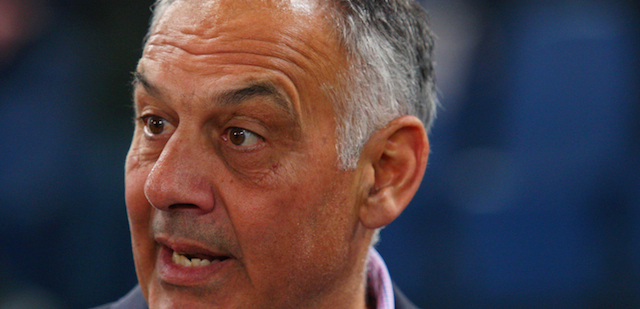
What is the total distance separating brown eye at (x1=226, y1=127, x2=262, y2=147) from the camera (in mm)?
1622

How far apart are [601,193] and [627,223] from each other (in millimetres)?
273

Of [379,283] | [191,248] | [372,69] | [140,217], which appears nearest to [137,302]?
[140,217]

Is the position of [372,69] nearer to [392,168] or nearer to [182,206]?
[392,168]

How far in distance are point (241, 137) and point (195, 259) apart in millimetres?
379

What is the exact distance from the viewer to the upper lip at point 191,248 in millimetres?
1604

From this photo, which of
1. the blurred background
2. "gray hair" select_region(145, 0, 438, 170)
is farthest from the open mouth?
the blurred background

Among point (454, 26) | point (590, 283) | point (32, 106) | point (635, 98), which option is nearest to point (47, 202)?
point (32, 106)

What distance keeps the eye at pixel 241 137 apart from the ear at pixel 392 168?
0.37 m

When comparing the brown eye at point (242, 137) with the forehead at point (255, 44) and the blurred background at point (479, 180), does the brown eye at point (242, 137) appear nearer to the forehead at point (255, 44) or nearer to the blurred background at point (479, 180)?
the forehead at point (255, 44)

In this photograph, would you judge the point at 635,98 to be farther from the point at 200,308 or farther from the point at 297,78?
the point at 200,308

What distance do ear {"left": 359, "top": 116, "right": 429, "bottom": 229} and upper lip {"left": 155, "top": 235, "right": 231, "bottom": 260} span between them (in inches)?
18.0

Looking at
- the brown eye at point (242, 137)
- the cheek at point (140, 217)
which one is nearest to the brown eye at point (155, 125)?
the cheek at point (140, 217)

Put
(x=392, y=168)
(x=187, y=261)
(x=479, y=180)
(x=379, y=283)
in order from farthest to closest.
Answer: (x=479, y=180) → (x=379, y=283) → (x=392, y=168) → (x=187, y=261)

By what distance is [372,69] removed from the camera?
5.79 feet
